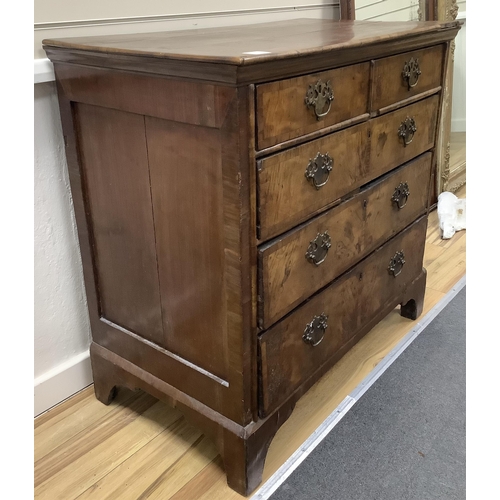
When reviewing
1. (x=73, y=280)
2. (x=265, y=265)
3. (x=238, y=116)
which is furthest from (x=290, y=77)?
(x=73, y=280)

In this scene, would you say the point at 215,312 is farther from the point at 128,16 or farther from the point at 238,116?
the point at 128,16

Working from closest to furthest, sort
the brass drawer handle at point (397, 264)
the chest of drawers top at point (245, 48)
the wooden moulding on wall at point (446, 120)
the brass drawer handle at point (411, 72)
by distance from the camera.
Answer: the chest of drawers top at point (245, 48)
the brass drawer handle at point (411, 72)
the brass drawer handle at point (397, 264)
the wooden moulding on wall at point (446, 120)

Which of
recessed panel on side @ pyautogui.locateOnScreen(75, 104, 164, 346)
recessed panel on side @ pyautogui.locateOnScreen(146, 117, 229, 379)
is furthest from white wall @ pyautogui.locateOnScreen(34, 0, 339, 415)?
recessed panel on side @ pyautogui.locateOnScreen(146, 117, 229, 379)

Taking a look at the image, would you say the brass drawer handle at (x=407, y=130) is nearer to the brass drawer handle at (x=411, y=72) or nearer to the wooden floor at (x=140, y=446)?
the brass drawer handle at (x=411, y=72)

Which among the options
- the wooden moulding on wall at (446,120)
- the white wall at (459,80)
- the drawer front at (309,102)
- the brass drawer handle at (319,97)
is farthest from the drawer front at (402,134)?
the white wall at (459,80)

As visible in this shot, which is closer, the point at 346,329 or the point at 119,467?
the point at 119,467

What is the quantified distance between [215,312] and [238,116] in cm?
42

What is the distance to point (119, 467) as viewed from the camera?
53.4 inches

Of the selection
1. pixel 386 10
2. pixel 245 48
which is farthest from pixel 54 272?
pixel 386 10

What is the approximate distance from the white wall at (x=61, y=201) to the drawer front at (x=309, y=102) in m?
0.56

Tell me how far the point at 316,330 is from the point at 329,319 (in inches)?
2.9

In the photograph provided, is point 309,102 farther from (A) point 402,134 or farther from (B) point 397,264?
(B) point 397,264

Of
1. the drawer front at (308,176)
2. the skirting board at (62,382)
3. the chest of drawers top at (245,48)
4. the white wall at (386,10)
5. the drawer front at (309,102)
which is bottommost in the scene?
→ the skirting board at (62,382)

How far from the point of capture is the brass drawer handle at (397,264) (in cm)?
165
